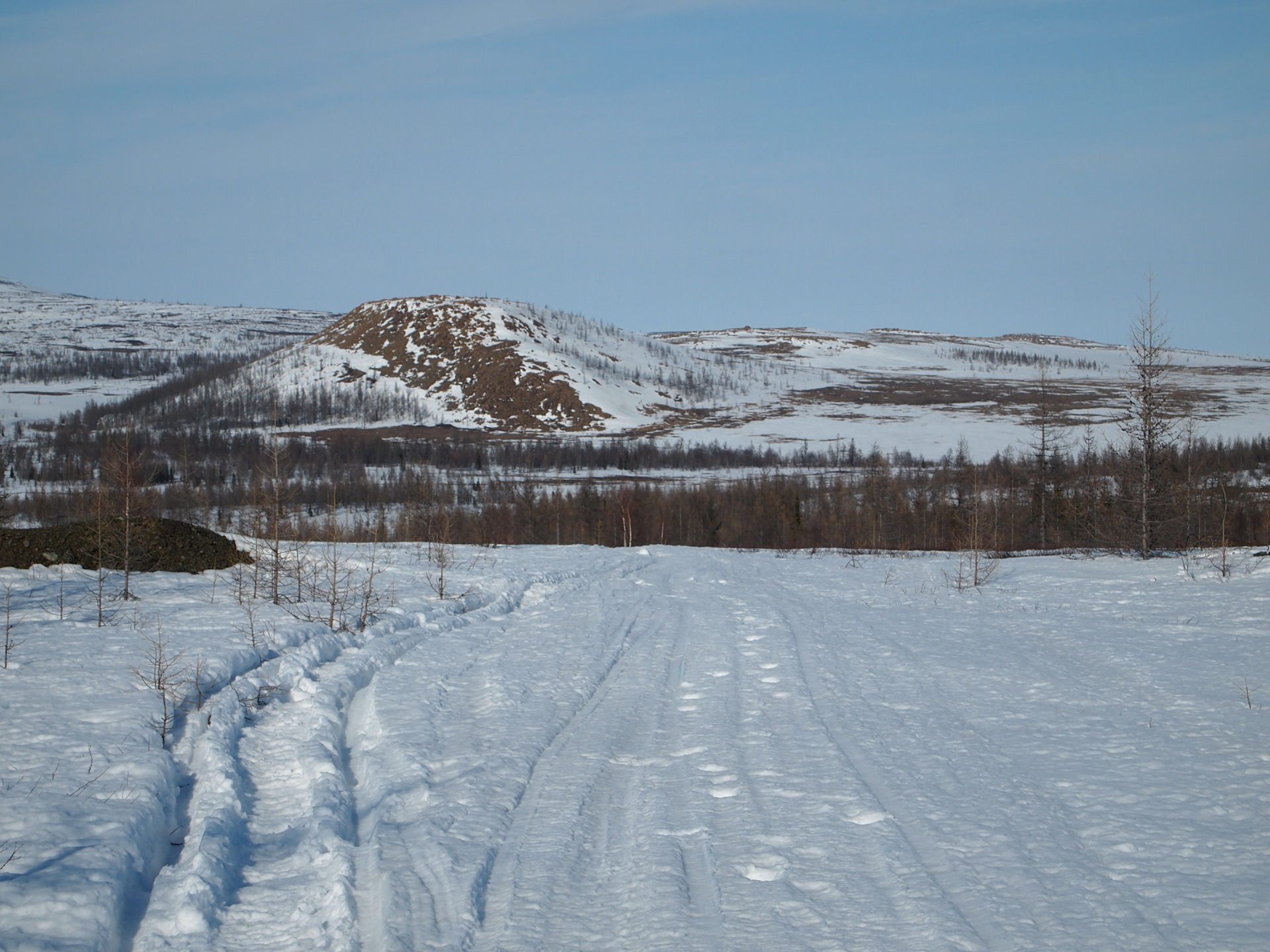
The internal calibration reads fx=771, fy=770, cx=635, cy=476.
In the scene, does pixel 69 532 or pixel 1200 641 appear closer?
pixel 1200 641

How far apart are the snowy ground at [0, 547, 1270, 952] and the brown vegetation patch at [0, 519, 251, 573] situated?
20.8 ft

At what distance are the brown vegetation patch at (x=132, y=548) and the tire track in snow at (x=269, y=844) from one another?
1141 cm

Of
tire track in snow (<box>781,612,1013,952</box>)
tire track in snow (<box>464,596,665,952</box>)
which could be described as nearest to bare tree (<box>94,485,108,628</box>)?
tire track in snow (<box>464,596,665,952</box>)

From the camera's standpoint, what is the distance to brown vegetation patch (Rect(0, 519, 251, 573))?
17.7 meters

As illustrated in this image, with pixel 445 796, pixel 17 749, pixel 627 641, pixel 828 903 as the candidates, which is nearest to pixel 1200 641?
pixel 627 641

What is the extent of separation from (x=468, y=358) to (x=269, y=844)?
154 m

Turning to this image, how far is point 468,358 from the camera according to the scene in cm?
15400

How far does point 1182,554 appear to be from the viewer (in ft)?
84.6

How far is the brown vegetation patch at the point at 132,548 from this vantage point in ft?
58.1

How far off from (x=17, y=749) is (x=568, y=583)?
41.6 ft

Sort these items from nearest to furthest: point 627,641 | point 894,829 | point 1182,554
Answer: point 894,829 → point 627,641 → point 1182,554

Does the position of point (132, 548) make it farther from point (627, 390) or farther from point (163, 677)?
point (627, 390)

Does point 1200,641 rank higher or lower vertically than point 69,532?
lower

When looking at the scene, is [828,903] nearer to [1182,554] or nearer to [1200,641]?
[1200,641]
